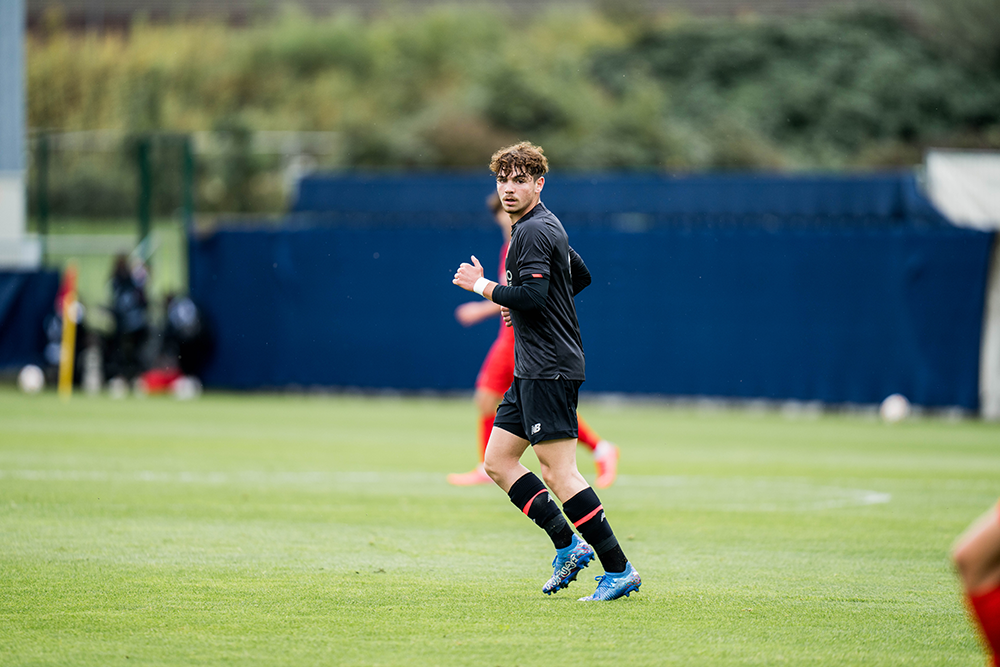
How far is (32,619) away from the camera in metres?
6.21

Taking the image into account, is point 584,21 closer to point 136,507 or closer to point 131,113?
point 131,113

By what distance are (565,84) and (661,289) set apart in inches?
1005

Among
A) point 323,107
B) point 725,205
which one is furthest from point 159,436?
point 323,107

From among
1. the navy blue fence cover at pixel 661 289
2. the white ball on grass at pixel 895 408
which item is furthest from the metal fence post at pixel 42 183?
the white ball on grass at pixel 895 408

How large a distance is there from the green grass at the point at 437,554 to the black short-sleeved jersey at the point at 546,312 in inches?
48.4

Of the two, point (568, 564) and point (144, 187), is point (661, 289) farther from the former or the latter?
point (568, 564)

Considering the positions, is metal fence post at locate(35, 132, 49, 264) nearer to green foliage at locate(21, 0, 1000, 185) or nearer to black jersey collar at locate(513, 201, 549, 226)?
green foliage at locate(21, 0, 1000, 185)

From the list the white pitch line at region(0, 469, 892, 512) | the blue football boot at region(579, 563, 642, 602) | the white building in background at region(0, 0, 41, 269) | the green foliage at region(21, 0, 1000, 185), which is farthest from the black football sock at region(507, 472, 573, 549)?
the green foliage at region(21, 0, 1000, 185)

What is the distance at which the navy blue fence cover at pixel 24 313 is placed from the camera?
79.2 feet

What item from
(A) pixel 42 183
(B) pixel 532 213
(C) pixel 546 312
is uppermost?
(B) pixel 532 213

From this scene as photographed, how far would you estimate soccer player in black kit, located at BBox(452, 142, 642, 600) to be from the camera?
6617mm

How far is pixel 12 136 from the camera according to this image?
25594mm

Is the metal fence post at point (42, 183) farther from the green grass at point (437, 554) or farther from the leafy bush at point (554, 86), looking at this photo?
the green grass at point (437, 554)

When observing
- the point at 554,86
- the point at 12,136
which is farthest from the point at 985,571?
the point at 554,86
